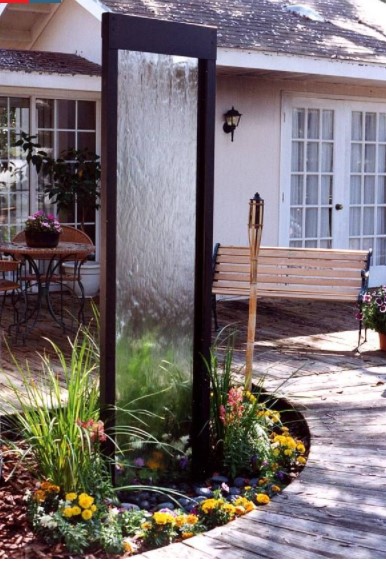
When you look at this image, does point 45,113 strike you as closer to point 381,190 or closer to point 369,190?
point 369,190

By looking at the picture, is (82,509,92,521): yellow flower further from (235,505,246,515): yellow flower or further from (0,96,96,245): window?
(0,96,96,245): window

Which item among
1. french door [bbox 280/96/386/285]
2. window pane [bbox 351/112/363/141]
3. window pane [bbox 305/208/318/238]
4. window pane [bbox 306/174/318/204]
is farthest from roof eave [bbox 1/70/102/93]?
window pane [bbox 351/112/363/141]

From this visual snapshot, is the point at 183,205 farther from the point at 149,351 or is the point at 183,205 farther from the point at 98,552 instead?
the point at 98,552

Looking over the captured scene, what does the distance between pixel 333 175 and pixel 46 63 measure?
369cm

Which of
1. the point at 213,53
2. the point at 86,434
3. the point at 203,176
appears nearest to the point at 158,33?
the point at 213,53

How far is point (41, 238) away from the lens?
8266 millimetres

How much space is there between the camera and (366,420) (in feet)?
19.4

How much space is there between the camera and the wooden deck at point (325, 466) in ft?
12.9

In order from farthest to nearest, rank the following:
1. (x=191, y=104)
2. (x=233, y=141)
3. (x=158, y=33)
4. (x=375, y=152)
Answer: (x=375, y=152), (x=233, y=141), (x=191, y=104), (x=158, y=33)

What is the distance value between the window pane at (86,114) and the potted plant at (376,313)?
445 centimetres

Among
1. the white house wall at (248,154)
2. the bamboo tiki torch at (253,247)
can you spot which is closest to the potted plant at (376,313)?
the bamboo tiki torch at (253,247)

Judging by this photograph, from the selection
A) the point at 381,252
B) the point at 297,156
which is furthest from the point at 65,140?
the point at 381,252

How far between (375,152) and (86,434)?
29.2 ft

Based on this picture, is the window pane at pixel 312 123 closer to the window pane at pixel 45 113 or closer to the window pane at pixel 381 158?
the window pane at pixel 381 158
